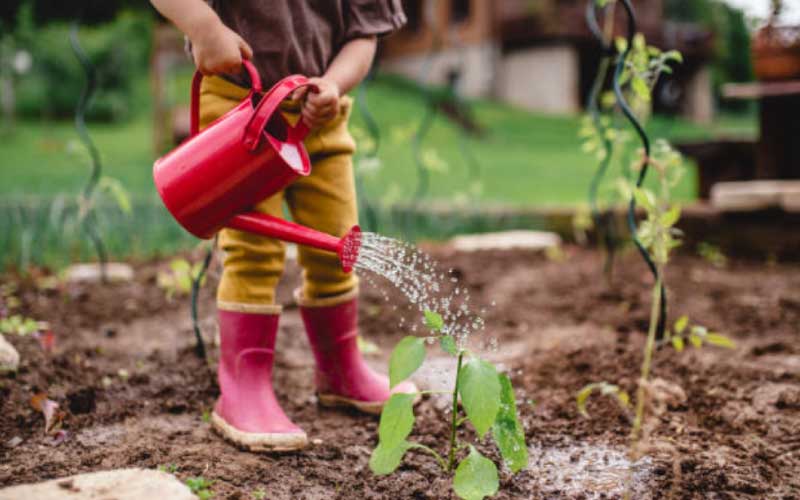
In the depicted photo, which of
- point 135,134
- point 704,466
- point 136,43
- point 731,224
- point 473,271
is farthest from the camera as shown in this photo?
point 136,43

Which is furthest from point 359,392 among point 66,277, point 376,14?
point 66,277

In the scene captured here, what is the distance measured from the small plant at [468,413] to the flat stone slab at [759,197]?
2.29 m

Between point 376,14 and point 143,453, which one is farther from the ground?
point 376,14

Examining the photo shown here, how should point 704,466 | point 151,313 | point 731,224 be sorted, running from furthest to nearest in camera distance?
point 731,224 → point 151,313 → point 704,466

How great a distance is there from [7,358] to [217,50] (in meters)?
0.83

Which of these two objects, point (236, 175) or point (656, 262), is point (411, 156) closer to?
point (656, 262)

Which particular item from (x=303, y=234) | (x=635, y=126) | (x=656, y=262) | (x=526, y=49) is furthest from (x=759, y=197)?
(x=526, y=49)

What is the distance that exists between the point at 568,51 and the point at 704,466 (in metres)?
17.4

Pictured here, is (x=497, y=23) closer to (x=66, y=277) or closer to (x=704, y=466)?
(x=66, y=277)

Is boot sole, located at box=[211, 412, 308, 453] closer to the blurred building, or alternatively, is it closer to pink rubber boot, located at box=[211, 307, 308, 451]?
pink rubber boot, located at box=[211, 307, 308, 451]

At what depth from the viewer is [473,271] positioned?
2.99 meters

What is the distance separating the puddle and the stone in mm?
1114

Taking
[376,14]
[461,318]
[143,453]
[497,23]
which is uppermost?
[497,23]

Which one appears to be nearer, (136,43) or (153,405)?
(153,405)
